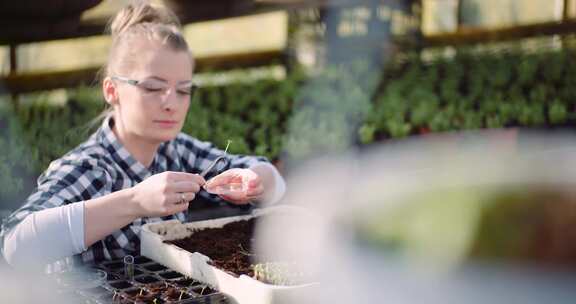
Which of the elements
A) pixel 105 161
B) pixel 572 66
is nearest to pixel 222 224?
pixel 105 161

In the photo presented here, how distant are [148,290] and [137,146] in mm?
830

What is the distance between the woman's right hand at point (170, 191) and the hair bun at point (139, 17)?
752mm

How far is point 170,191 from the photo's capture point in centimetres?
176

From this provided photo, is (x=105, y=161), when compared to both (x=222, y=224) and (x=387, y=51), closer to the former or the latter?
(x=222, y=224)

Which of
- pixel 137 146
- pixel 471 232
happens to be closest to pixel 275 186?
pixel 137 146

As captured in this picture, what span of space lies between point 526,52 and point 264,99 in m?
3.29

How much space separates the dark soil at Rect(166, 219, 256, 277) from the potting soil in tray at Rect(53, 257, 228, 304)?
0.29ft

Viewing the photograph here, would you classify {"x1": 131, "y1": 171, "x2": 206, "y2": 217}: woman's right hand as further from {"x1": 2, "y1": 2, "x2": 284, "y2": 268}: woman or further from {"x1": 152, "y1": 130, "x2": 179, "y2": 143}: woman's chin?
{"x1": 152, "y1": 130, "x2": 179, "y2": 143}: woman's chin

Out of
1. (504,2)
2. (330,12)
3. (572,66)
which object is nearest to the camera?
(330,12)

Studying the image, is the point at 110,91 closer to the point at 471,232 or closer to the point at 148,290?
the point at 148,290

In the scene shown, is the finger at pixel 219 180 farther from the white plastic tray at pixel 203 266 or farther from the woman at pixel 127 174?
the white plastic tray at pixel 203 266

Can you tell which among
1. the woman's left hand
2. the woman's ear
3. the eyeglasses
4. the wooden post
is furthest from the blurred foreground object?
the wooden post

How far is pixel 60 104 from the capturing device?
4.73 m

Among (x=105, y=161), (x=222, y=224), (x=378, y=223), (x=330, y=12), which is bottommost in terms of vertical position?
(x=222, y=224)
